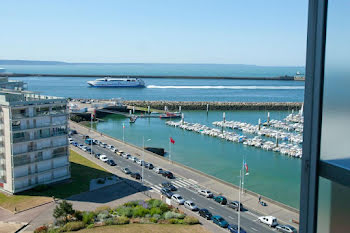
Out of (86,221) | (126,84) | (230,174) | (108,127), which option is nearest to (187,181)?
(230,174)

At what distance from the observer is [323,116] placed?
76.3 inches

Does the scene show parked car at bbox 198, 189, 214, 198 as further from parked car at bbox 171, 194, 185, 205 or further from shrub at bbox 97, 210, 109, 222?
shrub at bbox 97, 210, 109, 222

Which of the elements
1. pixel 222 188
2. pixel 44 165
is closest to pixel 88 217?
pixel 44 165

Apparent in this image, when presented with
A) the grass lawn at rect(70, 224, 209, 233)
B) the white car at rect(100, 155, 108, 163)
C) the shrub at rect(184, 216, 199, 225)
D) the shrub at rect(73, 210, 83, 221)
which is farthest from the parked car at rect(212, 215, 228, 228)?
the white car at rect(100, 155, 108, 163)

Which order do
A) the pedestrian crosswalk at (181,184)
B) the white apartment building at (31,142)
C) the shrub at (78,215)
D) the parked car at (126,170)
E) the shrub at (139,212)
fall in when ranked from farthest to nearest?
the parked car at (126,170), the pedestrian crosswalk at (181,184), the white apartment building at (31,142), the shrub at (139,212), the shrub at (78,215)

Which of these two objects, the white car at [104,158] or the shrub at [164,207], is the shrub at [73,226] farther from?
the white car at [104,158]

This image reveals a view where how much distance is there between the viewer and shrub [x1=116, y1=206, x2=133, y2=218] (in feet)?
50.9

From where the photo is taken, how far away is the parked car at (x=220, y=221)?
1510cm

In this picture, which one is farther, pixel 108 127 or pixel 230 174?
pixel 108 127

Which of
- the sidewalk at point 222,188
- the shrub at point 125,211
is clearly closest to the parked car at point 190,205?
→ the sidewalk at point 222,188

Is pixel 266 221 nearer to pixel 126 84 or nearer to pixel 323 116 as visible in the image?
pixel 323 116

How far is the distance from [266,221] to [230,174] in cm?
990

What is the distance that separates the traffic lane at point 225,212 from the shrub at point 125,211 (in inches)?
149

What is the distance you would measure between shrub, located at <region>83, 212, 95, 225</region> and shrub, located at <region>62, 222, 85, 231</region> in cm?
26
